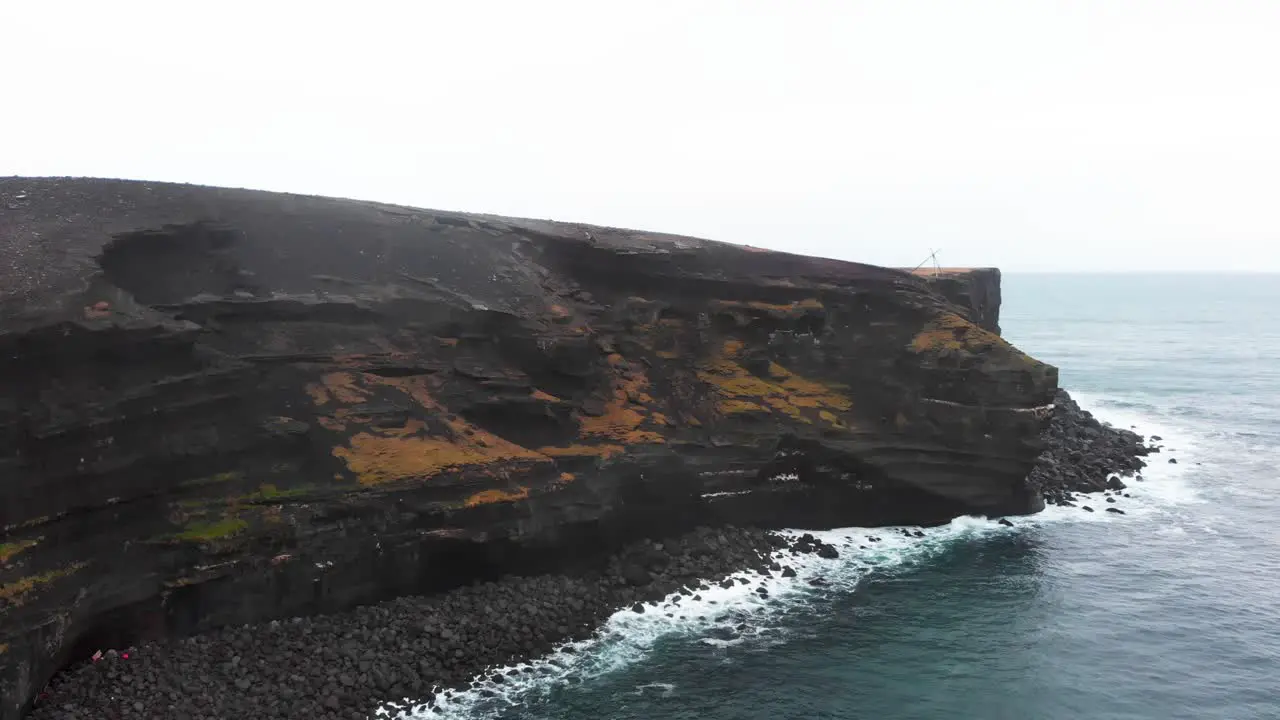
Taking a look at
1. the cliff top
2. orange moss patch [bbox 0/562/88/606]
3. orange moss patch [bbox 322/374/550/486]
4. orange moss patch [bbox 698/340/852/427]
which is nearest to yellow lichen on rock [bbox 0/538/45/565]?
orange moss patch [bbox 0/562/88/606]

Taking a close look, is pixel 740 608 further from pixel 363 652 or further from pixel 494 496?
pixel 363 652

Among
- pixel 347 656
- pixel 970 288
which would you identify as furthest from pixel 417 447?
pixel 970 288

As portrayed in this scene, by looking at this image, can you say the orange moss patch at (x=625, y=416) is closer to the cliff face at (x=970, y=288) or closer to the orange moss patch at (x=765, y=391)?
the orange moss patch at (x=765, y=391)

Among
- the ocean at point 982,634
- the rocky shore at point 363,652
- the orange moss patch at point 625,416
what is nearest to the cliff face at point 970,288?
the ocean at point 982,634

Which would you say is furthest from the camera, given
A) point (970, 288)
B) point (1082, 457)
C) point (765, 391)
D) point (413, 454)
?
point (970, 288)

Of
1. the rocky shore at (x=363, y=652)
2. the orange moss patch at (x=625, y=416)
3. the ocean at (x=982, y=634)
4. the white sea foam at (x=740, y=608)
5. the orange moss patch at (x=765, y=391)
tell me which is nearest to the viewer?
the rocky shore at (x=363, y=652)

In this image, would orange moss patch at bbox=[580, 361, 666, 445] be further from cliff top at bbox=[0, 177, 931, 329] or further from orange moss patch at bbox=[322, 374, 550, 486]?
cliff top at bbox=[0, 177, 931, 329]

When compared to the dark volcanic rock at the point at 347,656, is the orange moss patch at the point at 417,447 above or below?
above

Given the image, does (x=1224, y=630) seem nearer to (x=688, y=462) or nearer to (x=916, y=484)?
(x=916, y=484)
